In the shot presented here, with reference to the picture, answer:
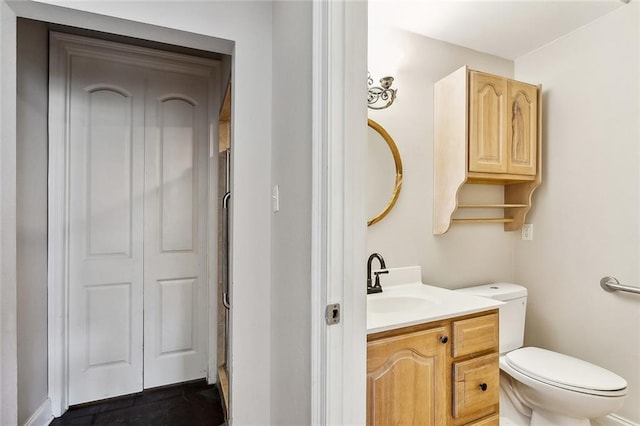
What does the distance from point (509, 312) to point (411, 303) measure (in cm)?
73

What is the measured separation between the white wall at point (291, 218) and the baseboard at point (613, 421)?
6.15 ft

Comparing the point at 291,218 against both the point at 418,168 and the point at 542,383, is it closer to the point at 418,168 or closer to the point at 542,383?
the point at 418,168

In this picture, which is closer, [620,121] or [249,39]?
[249,39]

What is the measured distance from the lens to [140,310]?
2.22 metres

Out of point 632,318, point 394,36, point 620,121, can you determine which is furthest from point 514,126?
point 632,318

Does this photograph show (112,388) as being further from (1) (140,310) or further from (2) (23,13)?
(2) (23,13)

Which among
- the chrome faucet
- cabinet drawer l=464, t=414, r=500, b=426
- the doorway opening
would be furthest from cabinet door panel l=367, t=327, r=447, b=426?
the doorway opening

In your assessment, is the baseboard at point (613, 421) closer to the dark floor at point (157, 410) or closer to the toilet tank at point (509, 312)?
the toilet tank at point (509, 312)

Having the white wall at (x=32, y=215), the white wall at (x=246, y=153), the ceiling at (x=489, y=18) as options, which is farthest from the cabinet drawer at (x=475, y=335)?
the white wall at (x=32, y=215)

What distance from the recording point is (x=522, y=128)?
2.09 metres

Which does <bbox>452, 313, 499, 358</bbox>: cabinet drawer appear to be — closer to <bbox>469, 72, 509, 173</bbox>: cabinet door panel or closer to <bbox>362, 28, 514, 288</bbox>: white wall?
<bbox>362, 28, 514, 288</bbox>: white wall

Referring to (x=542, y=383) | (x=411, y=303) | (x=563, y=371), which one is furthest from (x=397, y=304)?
(x=563, y=371)

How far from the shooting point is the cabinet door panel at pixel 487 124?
6.26 feet

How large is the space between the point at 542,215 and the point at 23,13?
9.50 ft
